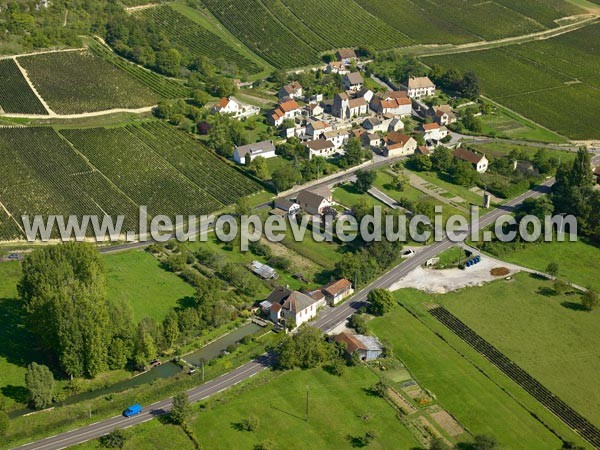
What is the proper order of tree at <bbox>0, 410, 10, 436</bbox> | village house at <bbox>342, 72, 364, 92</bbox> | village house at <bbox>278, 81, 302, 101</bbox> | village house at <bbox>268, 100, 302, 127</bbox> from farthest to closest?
village house at <bbox>342, 72, 364, 92</bbox> < village house at <bbox>278, 81, 302, 101</bbox> < village house at <bbox>268, 100, 302, 127</bbox> < tree at <bbox>0, 410, 10, 436</bbox>

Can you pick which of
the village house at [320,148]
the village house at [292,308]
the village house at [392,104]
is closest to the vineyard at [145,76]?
the village house at [320,148]

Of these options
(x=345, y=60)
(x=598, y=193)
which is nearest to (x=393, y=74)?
(x=345, y=60)

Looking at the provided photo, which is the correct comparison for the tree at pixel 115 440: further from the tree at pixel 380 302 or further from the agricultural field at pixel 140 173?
the agricultural field at pixel 140 173

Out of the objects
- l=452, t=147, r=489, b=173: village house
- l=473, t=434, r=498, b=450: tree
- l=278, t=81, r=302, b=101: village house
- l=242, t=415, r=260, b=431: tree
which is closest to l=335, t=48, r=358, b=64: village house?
l=278, t=81, r=302, b=101: village house

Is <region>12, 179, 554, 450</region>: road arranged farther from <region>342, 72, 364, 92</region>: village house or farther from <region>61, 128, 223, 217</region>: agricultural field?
<region>342, 72, 364, 92</region>: village house

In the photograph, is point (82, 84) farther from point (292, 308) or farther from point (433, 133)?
point (292, 308)

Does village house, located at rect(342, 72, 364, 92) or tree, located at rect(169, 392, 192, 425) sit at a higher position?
village house, located at rect(342, 72, 364, 92)
